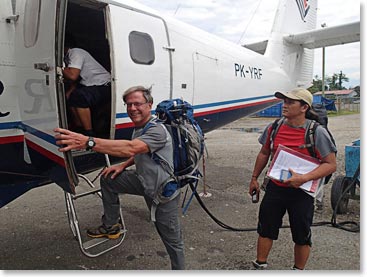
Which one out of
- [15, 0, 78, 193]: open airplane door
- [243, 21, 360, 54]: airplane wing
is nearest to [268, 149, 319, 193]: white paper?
[15, 0, 78, 193]: open airplane door

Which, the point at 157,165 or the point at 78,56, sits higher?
the point at 78,56

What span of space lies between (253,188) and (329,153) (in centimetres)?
87

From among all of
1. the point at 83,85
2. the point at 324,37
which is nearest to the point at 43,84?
the point at 83,85

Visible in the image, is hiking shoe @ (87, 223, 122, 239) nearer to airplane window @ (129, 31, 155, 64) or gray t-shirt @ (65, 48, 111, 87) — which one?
gray t-shirt @ (65, 48, 111, 87)

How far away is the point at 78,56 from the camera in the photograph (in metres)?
3.46

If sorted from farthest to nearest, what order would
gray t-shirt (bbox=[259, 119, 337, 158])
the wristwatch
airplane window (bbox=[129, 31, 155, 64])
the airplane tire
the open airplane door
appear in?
the airplane tire → airplane window (bbox=[129, 31, 155, 64]) → gray t-shirt (bbox=[259, 119, 337, 158]) → the open airplane door → the wristwatch

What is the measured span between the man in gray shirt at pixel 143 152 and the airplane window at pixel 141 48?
128 cm

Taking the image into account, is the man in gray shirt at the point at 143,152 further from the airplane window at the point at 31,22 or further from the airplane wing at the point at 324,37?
the airplane wing at the point at 324,37

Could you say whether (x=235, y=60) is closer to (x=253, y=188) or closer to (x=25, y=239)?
(x=253, y=188)

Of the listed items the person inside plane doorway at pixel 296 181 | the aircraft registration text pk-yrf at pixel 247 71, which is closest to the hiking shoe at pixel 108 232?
the person inside plane doorway at pixel 296 181

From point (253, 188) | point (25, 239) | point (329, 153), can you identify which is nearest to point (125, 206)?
point (25, 239)

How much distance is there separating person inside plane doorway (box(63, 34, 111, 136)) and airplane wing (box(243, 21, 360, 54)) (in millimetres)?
5703

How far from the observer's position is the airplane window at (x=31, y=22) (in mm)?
2891

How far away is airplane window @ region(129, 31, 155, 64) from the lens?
3936 millimetres
